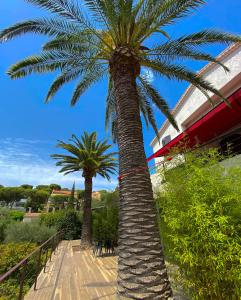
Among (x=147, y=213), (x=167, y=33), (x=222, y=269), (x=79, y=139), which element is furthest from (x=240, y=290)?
(x=79, y=139)

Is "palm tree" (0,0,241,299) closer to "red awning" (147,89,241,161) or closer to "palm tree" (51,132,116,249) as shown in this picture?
"red awning" (147,89,241,161)

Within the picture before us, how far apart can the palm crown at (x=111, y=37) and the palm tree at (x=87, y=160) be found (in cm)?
1016

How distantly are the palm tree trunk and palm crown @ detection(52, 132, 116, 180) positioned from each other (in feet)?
39.8

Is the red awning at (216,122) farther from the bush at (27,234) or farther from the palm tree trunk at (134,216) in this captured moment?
the bush at (27,234)

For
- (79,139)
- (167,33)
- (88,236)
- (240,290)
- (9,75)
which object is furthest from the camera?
(79,139)

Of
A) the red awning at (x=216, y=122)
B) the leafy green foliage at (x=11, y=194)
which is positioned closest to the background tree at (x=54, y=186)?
the leafy green foliage at (x=11, y=194)

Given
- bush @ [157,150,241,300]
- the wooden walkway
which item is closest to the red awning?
bush @ [157,150,241,300]

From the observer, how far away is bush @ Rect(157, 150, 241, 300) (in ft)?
11.1

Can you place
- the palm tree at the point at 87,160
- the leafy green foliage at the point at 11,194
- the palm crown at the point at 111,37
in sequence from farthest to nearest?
1. the leafy green foliage at the point at 11,194
2. the palm tree at the point at 87,160
3. the palm crown at the point at 111,37

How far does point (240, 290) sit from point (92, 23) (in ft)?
23.3

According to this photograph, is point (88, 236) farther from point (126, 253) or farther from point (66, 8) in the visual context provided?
point (66, 8)

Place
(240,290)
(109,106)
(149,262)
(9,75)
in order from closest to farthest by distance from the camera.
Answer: (240,290), (149,262), (9,75), (109,106)

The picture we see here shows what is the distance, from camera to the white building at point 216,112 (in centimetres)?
711

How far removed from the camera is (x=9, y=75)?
7445mm
